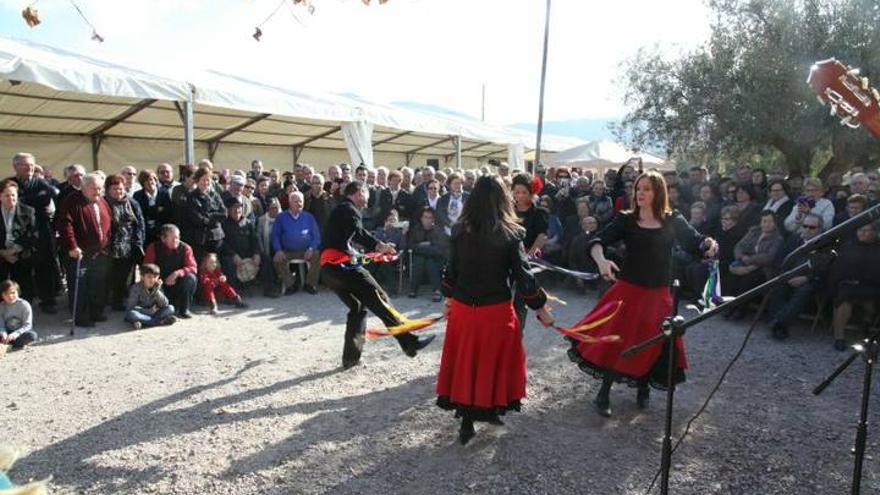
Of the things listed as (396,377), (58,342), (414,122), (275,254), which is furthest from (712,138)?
(58,342)

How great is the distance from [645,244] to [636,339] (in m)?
0.66

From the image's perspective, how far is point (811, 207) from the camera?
7.59m

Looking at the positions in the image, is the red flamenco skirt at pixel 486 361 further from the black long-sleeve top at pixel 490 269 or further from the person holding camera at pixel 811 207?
the person holding camera at pixel 811 207

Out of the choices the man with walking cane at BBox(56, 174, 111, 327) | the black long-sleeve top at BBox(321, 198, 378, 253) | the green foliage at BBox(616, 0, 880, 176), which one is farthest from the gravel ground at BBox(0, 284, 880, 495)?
the green foliage at BBox(616, 0, 880, 176)

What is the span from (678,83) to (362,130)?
6.70 meters

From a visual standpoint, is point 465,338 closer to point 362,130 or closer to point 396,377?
point 396,377

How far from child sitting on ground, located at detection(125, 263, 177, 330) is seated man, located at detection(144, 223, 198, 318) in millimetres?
218

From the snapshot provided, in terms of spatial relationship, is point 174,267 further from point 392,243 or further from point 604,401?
point 604,401

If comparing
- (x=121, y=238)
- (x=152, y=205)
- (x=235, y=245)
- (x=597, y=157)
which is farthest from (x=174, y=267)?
(x=597, y=157)

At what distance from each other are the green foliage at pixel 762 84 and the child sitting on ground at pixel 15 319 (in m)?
11.3

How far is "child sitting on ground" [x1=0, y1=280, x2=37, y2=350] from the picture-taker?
6.25 metres

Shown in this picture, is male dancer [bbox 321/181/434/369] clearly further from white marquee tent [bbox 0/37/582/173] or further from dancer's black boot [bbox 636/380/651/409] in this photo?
white marquee tent [bbox 0/37/582/173]

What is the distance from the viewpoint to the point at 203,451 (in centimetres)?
394

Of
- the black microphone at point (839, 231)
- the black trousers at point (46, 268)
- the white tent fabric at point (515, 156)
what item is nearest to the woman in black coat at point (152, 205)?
the black trousers at point (46, 268)
